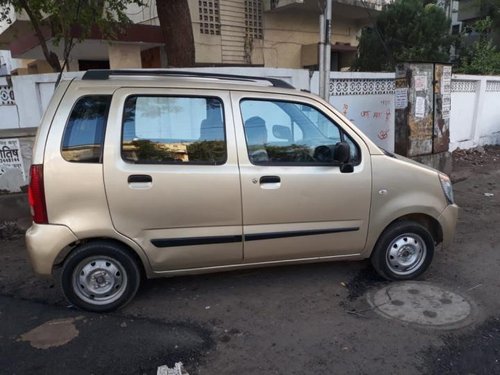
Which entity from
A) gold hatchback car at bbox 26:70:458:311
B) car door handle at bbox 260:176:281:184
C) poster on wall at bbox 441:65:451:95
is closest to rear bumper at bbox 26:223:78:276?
gold hatchback car at bbox 26:70:458:311

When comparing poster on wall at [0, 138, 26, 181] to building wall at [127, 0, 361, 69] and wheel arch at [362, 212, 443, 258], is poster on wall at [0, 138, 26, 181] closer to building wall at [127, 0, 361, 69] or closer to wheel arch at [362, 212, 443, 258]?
wheel arch at [362, 212, 443, 258]

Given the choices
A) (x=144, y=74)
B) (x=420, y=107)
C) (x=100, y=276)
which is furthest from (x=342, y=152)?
(x=420, y=107)

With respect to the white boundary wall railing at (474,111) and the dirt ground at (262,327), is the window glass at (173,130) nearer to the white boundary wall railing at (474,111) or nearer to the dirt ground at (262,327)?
the dirt ground at (262,327)

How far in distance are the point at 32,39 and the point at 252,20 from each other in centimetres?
→ 560

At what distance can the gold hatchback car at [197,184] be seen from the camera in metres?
3.07

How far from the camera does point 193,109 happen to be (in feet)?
10.8

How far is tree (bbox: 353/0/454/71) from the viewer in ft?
47.8

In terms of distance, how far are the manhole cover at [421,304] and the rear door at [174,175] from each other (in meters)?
1.33

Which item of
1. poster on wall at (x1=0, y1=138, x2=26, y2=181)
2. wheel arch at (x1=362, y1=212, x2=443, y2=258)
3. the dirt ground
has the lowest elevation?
the dirt ground

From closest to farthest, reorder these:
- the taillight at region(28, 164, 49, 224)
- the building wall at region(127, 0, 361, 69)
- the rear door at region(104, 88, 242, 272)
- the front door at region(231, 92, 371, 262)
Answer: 1. the taillight at region(28, 164, 49, 224)
2. the rear door at region(104, 88, 242, 272)
3. the front door at region(231, 92, 371, 262)
4. the building wall at region(127, 0, 361, 69)

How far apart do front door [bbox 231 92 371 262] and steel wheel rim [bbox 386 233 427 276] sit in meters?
0.37

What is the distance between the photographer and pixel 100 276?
3260 mm

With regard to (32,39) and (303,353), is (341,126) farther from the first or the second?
(32,39)

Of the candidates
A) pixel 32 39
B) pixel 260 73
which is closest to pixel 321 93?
pixel 260 73
